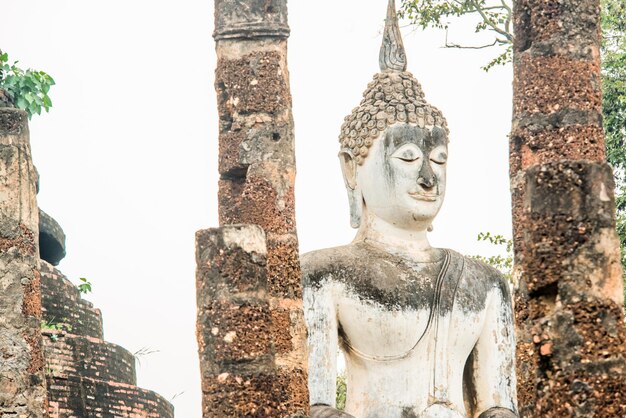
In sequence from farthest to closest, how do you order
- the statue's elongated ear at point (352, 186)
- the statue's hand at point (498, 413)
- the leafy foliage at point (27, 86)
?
1. the leafy foliage at point (27, 86)
2. the statue's elongated ear at point (352, 186)
3. the statue's hand at point (498, 413)

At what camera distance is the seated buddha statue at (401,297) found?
12.7 meters

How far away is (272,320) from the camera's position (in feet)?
40.9

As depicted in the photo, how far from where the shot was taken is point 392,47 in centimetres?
1334

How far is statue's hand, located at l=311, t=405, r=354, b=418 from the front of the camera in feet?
40.7

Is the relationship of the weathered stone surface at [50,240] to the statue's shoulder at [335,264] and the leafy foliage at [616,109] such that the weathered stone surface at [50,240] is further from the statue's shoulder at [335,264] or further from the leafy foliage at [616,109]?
the statue's shoulder at [335,264]

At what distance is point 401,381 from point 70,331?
918 centimetres

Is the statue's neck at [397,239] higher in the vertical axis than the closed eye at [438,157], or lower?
lower

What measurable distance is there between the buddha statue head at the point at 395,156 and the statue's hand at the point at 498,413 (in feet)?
3.37

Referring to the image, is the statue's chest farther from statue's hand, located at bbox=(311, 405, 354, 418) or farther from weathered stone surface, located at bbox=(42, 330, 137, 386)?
weathered stone surface, located at bbox=(42, 330, 137, 386)

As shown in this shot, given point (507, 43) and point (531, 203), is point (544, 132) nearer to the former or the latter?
point (531, 203)

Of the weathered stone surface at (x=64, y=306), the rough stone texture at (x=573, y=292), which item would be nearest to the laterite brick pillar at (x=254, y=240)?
the rough stone texture at (x=573, y=292)

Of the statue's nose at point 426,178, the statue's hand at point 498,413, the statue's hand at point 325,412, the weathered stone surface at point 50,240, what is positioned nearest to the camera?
the statue's hand at point 325,412

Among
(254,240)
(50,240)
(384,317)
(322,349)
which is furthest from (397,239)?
(50,240)

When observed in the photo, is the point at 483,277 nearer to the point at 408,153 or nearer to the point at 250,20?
the point at 408,153
